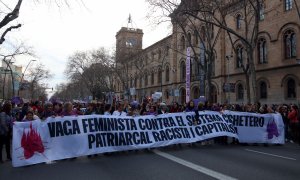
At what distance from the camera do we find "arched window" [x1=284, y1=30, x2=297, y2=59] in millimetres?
30469

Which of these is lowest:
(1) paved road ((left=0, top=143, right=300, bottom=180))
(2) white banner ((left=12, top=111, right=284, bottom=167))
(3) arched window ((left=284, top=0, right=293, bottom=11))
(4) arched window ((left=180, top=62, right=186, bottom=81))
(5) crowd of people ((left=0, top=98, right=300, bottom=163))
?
(1) paved road ((left=0, top=143, right=300, bottom=180))

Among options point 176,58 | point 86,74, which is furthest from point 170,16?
point 86,74

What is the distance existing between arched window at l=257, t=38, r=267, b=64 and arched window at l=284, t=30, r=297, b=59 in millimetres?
2719

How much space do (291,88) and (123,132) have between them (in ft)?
74.1

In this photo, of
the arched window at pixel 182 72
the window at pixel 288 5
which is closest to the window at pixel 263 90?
the window at pixel 288 5

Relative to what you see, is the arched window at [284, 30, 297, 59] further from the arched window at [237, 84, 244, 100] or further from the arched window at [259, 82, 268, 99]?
the arched window at [237, 84, 244, 100]

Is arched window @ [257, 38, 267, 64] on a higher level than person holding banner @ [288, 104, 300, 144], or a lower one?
higher

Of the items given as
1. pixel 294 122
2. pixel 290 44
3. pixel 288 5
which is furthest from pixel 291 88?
pixel 294 122

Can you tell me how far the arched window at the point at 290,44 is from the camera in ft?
100.0

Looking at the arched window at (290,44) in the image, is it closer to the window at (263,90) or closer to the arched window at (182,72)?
the window at (263,90)

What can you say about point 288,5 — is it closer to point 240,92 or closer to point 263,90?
point 263,90

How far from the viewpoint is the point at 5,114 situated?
10.9 meters

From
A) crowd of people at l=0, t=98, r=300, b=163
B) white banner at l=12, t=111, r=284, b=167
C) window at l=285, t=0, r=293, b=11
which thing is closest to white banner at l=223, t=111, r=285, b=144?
white banner at l=12, t=111, r=284, b=167

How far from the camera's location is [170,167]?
915 cm
